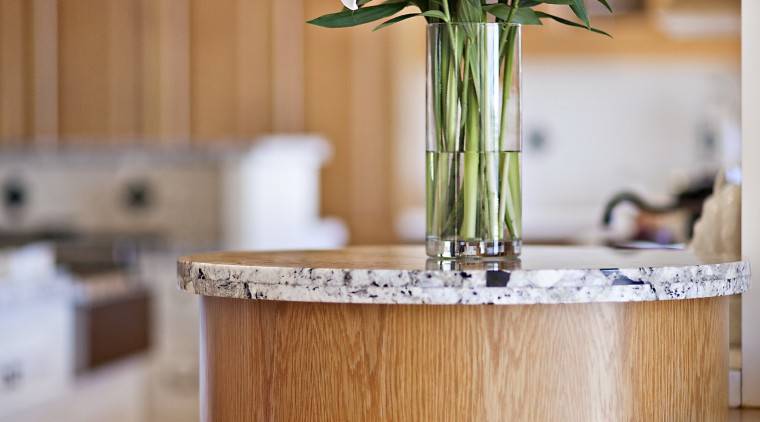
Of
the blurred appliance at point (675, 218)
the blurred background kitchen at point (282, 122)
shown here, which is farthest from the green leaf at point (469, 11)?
the blurred background kitchen at point (282, 122)

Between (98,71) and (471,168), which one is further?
(98,71)

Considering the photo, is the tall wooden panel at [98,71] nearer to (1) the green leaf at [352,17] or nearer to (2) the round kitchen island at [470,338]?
(1) the green leaf at [352,17]

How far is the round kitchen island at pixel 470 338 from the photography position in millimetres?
1047

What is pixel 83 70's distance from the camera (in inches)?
248

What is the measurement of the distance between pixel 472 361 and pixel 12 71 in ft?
18.9

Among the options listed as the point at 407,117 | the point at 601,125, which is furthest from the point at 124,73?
the point at 601,125

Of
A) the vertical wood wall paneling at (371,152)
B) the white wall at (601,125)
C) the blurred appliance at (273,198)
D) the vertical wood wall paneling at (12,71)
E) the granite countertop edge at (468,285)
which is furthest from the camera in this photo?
the white wall at (601,125)

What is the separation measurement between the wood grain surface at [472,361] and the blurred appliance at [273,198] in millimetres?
3184

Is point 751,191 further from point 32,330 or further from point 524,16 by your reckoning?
point 32,330

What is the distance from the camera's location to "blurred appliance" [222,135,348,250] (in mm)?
4766

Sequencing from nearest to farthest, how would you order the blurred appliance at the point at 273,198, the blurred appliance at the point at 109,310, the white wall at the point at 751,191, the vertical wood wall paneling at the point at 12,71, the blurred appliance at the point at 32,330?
the white wall at the point at 751,191 < the blurred appliance at the point at 32,330 < the blurred appliance at the point at 109,310 < the blurred appliance at the point at 273,198 < the vertical wood wall paneling at the point at 12,71

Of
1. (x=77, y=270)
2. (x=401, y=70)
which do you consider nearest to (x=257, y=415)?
(x=77, y=270)

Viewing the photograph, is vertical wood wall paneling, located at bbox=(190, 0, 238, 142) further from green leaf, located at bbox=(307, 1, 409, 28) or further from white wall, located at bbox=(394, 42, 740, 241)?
green leaf, located at bbox=(307, 1, 409, 28)

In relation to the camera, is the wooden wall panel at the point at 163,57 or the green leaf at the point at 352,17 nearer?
the green leaf at the point at 352,17
